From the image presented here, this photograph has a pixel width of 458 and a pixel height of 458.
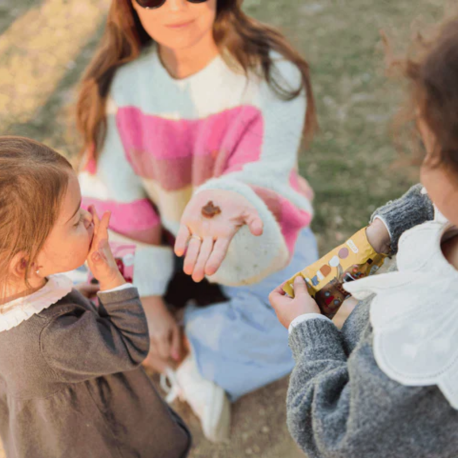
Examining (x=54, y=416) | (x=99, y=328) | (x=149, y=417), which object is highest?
(x=99, y=328)

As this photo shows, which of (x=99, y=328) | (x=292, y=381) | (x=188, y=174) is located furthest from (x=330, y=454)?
(x=188, y=174)

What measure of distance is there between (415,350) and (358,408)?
125 mm

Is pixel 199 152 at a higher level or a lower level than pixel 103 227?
lower

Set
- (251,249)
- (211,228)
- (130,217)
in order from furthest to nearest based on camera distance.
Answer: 1. (130,217)
2. (251,249)
3. (211,228)

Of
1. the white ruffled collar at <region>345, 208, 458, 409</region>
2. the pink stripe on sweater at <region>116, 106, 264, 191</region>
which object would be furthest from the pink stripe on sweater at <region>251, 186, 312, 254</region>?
the white ruffled collar at <region>345, 208, 458, 409</region>

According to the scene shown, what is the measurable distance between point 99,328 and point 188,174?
788mm

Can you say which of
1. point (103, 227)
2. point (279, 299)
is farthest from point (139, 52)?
point (279, 299)

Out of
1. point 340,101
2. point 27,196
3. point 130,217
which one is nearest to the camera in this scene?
point 27,196

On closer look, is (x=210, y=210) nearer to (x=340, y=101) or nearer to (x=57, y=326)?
(x=57, y=326)

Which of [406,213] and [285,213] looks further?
[285,213]

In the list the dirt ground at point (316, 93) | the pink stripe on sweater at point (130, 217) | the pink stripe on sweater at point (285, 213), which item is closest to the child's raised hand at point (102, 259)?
the pink stripe on sweater at point (285, 213)

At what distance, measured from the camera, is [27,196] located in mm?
1026

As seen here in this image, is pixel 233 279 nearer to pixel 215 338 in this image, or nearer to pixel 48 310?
pixel 215 338

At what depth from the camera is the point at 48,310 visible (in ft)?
3.74
